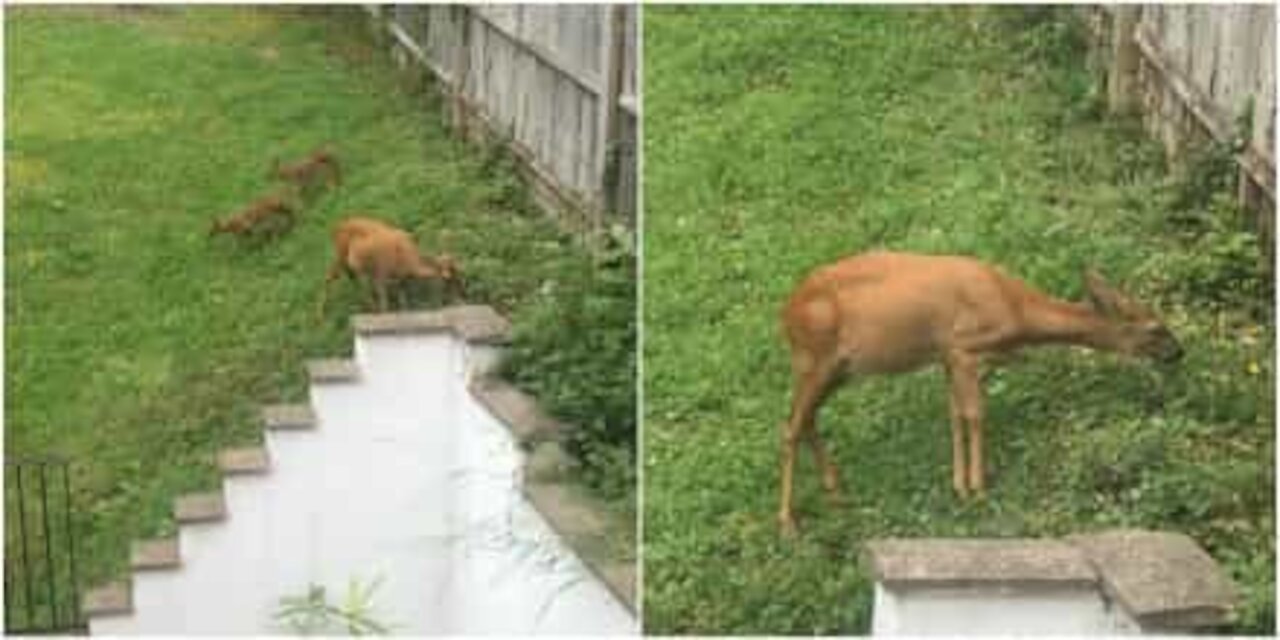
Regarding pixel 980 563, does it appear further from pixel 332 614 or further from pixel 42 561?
pixel 42 561

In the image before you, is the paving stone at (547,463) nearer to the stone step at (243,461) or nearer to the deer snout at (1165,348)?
the stone step at (243,461)

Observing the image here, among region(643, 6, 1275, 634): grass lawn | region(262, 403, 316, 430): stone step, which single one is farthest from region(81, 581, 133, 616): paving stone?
region(643, 6, 1275, 634): grass lawn

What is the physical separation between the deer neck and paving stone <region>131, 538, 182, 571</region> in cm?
127

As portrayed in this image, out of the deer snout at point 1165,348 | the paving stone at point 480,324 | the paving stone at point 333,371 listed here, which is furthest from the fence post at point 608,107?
the deer snout at point 1165,348

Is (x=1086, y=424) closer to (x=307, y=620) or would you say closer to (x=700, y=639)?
(x=700, y=639)

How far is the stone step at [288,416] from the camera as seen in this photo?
3.79m

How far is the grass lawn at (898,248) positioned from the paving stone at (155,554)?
0.69 m

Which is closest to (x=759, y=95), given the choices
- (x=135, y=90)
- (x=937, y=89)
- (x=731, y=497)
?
(x=937, y=89)

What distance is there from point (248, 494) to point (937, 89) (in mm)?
1182

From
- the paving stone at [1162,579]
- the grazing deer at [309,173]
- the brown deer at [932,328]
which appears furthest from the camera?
the grazing deer at [309,173]

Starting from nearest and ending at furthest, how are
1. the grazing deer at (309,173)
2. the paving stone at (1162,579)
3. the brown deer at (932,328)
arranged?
the paving stone at (1162,579) → the brown deer at (932,328) → the grazing deer at (309,173)

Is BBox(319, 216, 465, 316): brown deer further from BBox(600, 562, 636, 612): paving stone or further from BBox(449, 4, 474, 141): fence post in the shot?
BBox(600, 562, 636, 612): paving stone

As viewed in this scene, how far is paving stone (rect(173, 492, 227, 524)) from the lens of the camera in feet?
12.4

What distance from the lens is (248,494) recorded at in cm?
381
